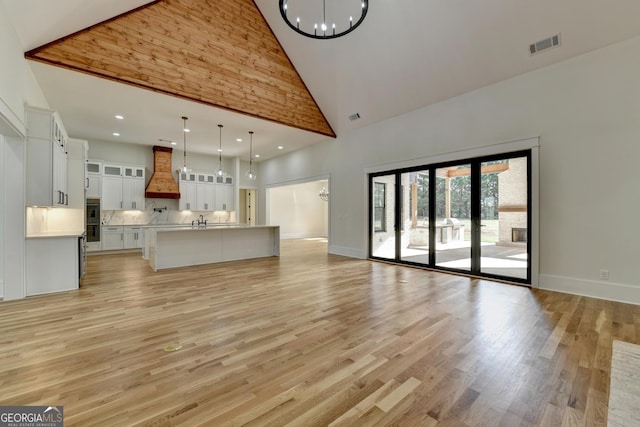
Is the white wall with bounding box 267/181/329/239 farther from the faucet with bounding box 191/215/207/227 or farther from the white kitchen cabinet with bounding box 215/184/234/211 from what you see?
the faucet with bounding box 191/215/207/227

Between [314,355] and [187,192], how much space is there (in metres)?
8.98

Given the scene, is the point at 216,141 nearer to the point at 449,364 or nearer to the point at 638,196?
the point at 449,364

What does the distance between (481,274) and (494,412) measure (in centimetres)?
396

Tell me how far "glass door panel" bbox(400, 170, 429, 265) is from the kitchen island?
344cm

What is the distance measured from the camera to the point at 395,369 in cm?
214

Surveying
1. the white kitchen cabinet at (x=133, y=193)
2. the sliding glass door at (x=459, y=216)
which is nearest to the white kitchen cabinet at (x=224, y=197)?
the white kitchen cabinet at (x=133, y=193)

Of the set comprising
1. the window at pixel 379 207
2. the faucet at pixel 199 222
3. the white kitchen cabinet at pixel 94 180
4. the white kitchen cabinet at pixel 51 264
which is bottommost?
the white kitchen cabinet at pixel 51 264

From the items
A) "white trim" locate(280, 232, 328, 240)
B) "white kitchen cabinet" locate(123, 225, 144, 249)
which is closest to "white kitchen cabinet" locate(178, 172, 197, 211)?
"white kitchen cabinet" locate(123, 225, 144, 249)

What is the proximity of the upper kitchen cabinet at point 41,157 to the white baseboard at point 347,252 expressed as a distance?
6144 millimetres

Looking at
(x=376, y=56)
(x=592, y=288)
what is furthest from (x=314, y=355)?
(x=376, y=56)

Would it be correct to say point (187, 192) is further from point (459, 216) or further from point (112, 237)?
point (459, 216)

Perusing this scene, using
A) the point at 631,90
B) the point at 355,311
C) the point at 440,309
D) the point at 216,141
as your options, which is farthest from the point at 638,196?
the point at 216,141

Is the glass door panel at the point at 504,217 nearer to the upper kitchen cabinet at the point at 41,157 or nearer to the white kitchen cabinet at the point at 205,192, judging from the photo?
the upper kitchen cabinet at the point at 41,157

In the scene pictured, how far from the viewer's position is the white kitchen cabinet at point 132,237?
8445mm
